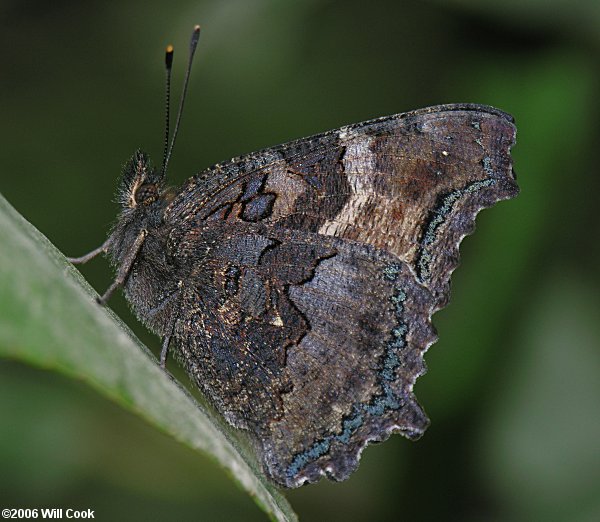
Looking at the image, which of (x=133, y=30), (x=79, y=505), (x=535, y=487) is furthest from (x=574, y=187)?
(x=79, y=505)

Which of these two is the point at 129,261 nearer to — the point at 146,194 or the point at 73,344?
the point at 146,194

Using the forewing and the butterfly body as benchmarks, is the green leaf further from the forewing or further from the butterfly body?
the forewing

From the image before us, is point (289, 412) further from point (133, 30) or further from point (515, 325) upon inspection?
point (133, 30)

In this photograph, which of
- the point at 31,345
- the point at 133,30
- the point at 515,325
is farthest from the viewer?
the point at 133,30

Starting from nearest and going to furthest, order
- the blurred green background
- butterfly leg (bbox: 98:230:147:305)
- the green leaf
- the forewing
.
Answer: the green leaf
the forewing
butterfly leg (bbox: 98:230:147:305)
the blurred green background

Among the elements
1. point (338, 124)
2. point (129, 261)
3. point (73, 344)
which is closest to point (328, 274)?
point (129, 261)

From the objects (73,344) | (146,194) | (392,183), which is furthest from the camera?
(146,194)

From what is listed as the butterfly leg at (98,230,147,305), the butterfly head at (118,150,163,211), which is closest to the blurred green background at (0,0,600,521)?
the butterfly head at (118,150,163,211)
